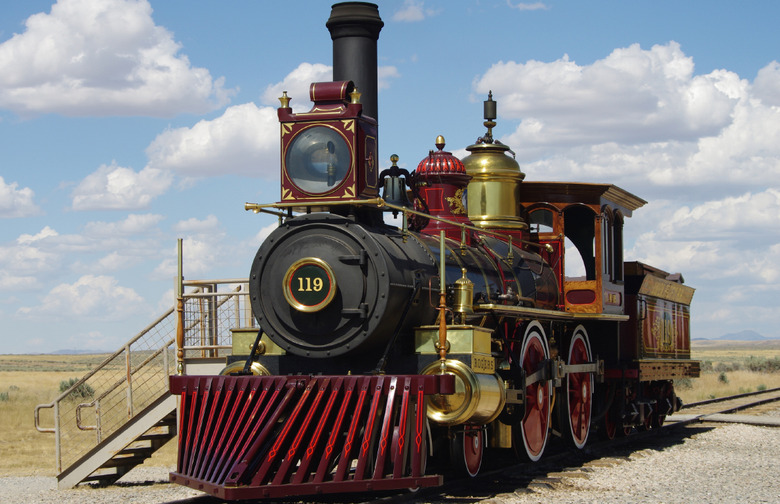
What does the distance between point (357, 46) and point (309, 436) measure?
169 inches

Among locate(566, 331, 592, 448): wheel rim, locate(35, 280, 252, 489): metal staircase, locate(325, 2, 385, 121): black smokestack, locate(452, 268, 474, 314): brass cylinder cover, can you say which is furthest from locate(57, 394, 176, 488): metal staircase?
locate(566, 331, 592, 448): wheel rim

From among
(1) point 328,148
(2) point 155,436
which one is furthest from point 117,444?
(1) point 328,148

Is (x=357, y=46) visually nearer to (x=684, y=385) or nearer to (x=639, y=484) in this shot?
(x=639, y=484)

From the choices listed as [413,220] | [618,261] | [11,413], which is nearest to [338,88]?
[413,220]

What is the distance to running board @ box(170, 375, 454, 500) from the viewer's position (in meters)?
7.99

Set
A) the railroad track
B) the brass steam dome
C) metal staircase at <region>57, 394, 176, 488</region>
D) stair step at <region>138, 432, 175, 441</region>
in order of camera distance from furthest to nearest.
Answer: the brass steam dome → stair step at <region>138, 432, 175, 441</region> → metal staircase at <region>57, 394, 176, 488</region> → the railroad track

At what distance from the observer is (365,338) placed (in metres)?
8.93

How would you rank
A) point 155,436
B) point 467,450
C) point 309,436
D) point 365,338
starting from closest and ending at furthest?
1. point 309,436
2. point 365,338
3. point 467,450
4. point 155,436

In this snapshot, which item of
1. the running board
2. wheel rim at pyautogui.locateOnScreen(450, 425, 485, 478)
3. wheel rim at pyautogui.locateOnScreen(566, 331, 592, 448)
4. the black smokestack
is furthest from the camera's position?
wheel rim at pyautogui.locateOnScreen(566, 331, 592, 448)

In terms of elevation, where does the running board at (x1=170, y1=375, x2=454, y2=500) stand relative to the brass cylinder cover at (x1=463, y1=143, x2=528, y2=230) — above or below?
below

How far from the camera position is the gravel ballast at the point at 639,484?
9.27 metres

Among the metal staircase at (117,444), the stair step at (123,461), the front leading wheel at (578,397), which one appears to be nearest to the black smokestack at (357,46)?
the metal staircase at (117,444)

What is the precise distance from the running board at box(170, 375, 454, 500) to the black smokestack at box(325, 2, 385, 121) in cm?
326

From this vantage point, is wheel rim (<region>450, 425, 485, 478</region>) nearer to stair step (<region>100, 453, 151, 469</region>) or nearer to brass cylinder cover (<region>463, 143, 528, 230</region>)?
brass cylinder cover (<region>463, 143, 528, 230</region>)
